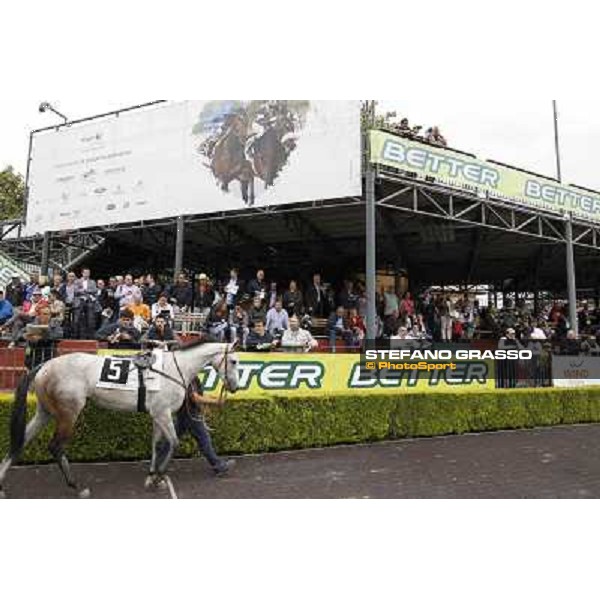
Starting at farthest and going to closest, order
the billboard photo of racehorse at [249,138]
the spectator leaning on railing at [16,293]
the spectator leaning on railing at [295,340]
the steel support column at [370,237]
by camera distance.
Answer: the billboard photo of racehorse at [249,138] → the spectator leaning on railing at [16,293] → the steel support column at [370,237] → the spectator leaning on railing at [295,340]

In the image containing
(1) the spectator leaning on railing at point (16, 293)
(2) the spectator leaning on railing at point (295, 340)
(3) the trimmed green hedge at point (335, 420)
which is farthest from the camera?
(1) the spectator leaning on railing at point (16, 293)

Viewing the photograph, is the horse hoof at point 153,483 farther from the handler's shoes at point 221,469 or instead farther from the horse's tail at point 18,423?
the horse's tail at point 18,423

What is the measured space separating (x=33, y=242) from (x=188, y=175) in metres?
8.23

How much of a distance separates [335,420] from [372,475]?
254cm

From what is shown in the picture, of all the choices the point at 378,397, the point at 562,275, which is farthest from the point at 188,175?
the point at 562,275

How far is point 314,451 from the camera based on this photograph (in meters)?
10.3

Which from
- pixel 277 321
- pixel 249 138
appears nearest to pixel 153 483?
pixel 277 321

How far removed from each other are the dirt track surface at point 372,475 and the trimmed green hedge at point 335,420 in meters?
0.27

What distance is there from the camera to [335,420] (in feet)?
35.6

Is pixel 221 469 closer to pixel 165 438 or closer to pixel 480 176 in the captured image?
pixel 165 438

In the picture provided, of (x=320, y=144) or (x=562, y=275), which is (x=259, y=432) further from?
(x=562, y=275)

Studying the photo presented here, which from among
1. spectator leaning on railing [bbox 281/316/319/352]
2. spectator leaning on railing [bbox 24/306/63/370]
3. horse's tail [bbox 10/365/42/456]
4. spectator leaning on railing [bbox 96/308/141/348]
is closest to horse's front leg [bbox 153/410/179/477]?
horse's tail [bbox 10/365/42/456]

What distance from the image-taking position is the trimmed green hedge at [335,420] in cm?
879

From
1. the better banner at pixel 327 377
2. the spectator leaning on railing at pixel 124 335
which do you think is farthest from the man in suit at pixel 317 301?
the spectator leaning on railing at pixel 124 335
